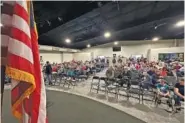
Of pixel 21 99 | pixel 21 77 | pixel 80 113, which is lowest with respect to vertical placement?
pixel 80 113

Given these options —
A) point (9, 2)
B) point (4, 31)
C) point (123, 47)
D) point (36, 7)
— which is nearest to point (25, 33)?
point (4, 31)

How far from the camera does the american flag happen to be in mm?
1122

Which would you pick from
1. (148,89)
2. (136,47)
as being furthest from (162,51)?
(148,89)

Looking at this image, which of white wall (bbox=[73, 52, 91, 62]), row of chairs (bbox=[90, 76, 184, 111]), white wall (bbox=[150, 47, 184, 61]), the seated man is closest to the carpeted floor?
row of chairs (bbox=[90, 76, 184, 111])

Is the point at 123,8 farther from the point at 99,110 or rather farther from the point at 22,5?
the point at 22,5

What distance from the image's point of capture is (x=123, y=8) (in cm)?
673

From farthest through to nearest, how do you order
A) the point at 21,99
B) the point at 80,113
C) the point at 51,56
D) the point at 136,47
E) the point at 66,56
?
1. the point at 66,56
2. the point at 51,56
3. the point at 136,47
4. the point at 80,113
5. the point at 21,99

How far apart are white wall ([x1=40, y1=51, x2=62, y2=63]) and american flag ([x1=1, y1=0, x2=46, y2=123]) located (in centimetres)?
1833

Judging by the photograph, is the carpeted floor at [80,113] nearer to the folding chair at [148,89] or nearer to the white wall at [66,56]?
the folding chair at [148,89]

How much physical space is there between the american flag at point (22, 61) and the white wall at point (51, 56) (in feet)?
60.1

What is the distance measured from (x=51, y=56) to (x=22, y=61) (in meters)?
20.7

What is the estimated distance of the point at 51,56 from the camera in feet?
69.4

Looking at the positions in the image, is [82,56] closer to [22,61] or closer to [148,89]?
[148,89]

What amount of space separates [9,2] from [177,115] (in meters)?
5.07
